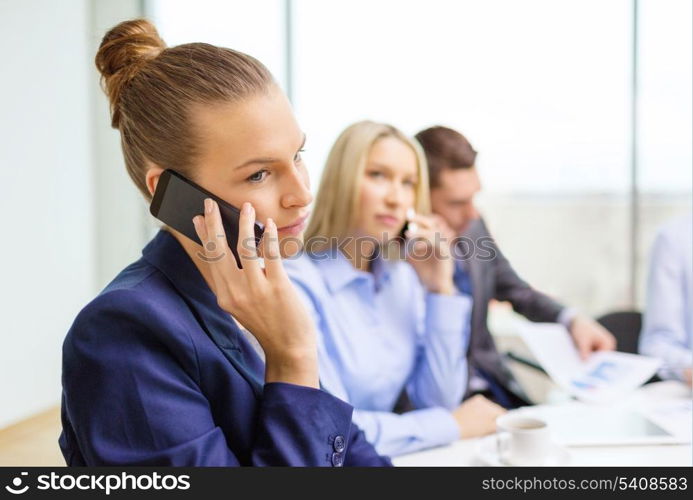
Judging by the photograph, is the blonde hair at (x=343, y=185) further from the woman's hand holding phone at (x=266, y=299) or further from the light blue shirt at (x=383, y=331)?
the woman's hand holding phone at (x=266, y=299)

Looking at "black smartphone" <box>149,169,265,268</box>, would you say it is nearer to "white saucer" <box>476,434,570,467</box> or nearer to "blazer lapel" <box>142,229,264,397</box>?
"blazer lapel" <box>142,229,264,397</box>

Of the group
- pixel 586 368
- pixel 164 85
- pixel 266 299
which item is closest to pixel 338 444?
pixel 266 299

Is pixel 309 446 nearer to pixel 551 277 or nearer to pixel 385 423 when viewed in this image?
pixel 385 423

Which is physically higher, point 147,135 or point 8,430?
point 147,135

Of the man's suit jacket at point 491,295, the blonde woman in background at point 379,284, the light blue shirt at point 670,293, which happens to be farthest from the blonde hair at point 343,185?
the light blue shirt at point 670,293

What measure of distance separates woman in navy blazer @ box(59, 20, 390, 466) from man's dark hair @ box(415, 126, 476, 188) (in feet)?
2.19

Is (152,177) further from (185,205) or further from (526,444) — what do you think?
(526,444)

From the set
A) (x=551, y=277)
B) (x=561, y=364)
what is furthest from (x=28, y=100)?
(x=551, y=277)

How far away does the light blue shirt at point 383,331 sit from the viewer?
1.11 meters

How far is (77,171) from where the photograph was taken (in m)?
0.76

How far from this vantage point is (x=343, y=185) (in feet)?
3.89

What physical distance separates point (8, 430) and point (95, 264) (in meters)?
0.21

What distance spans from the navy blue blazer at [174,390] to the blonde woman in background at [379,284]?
1.49 feet

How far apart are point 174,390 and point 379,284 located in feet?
2.48
